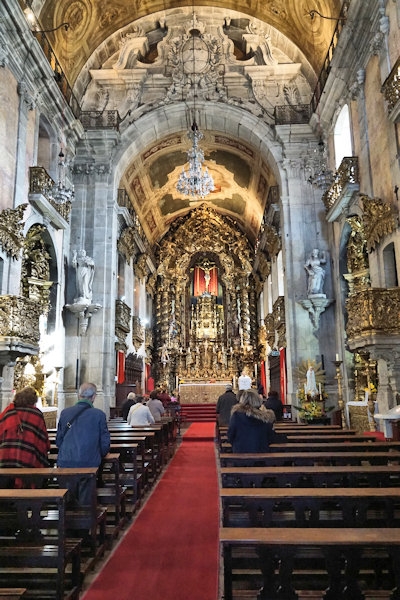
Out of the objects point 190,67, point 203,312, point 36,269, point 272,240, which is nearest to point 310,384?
point 272,240

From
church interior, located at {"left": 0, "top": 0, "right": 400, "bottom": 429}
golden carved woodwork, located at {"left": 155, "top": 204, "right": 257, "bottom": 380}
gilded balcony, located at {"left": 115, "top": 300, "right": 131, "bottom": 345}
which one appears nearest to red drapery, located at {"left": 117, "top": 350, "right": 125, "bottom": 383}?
church interior, located at {"left": 0, "top": 0, "right": 400, "bottom": 429}

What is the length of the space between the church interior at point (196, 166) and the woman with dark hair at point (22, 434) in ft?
15.3

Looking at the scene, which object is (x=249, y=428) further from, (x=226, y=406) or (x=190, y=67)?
(x=190, y=67)

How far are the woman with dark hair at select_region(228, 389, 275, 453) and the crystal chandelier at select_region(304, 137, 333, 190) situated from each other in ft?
25.7

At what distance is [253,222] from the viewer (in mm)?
23844

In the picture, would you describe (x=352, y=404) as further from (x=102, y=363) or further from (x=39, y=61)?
(x=39, y=61)

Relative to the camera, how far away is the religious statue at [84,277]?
1388 cm

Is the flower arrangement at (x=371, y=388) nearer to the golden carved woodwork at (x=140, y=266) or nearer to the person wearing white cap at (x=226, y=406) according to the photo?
the person wearing white cap at (x=226, y=406)

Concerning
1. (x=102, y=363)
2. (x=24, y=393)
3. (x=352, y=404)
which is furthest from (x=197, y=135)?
(x=24, y=393)

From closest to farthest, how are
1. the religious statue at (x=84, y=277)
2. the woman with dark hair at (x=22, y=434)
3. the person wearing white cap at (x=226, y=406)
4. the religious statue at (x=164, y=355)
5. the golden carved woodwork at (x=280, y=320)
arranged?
1. the woman with dark hair at (x=22, y=434)
2. the person wearing white cap at (x=226, y=406)
3. the religious statue at (x=84, y=277)
4. the golden carved woodwork at (x=280, y=320)
5. the religious statue at (x=164, y=355)

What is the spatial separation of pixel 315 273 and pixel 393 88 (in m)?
6.02

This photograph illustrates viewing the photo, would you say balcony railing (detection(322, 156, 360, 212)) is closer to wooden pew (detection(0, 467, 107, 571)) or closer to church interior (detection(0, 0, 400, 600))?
church interior (detection(0, 0, 400, 600))

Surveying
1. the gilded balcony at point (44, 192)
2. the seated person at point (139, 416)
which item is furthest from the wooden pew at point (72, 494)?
the gilded balcony at point (44, 192)

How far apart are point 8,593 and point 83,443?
1894mm
